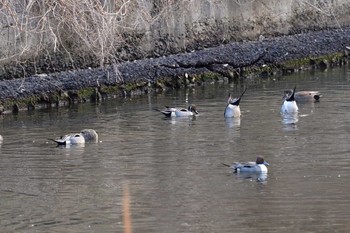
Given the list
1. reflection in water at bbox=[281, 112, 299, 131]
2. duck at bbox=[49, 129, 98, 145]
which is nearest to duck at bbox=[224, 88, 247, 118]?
reflection in water at bbox=[281, 112, 299, 131]

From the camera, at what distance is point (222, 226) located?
12.1 meters

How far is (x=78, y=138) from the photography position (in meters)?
17.4

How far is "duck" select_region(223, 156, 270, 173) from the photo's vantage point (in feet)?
48.4

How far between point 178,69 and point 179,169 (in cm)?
824

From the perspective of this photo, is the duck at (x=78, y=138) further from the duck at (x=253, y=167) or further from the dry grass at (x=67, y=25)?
Answer: the duck at (x=253, y=167)

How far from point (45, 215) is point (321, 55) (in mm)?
13409

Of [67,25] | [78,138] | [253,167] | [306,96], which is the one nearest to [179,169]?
[253,167]

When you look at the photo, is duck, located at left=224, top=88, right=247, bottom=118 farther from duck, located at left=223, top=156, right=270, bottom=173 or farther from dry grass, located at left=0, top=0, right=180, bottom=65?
Result: duck, located at left=223, top=156, right=270, bottom=173

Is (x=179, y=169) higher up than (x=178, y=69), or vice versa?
(x=178, y=69)

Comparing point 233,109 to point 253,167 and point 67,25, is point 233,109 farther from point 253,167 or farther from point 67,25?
point 253,167

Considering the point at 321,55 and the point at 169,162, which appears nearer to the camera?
the point at 169,162

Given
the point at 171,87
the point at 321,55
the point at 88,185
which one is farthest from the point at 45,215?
the point at 321,55

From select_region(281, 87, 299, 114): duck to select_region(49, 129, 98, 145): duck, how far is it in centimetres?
353

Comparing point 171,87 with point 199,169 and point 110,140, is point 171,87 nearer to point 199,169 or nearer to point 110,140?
point 110,140
